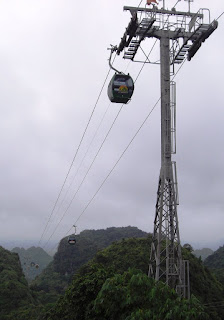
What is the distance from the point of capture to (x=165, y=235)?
13.7 metres

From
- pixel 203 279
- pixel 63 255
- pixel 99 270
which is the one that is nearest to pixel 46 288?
pixel 63 255

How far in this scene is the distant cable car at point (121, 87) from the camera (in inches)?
563

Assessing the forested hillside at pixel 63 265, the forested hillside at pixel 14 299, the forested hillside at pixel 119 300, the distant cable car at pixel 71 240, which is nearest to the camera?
the forested hillside at pixel 119 300

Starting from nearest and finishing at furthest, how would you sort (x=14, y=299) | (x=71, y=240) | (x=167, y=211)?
(x=167, y=211)
(x=71, y=240)
(x=14, y=299)

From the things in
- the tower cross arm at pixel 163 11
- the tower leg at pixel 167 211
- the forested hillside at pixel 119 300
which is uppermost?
the tower cross arm at pixel 163 11

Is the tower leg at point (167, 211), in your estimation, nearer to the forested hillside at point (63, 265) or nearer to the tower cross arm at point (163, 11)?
the tower cross arm at point (163, 11)

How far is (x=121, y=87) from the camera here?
47.0 ft

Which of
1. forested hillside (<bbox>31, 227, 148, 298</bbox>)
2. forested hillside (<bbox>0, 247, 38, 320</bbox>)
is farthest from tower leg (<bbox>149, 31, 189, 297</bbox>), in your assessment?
forested hillside (<bbox>31, 227, 148, 298</bbox>)

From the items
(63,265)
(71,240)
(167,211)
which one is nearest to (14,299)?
(71,240)

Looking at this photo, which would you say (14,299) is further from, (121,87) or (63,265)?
(63,265)

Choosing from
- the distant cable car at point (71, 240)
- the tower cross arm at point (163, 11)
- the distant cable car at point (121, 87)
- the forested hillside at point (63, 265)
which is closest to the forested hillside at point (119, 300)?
the distant cable car at point (121, 87)

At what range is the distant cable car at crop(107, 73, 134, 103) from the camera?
563 inches

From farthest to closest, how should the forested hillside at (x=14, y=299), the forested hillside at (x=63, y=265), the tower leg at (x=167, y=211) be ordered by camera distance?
the forested hillside at (x=63, y=265) < the forested hillside at (x=14, y=299) < the tower leg at (x=167, y=211)

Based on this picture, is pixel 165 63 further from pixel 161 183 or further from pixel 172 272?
pixel 172 272
